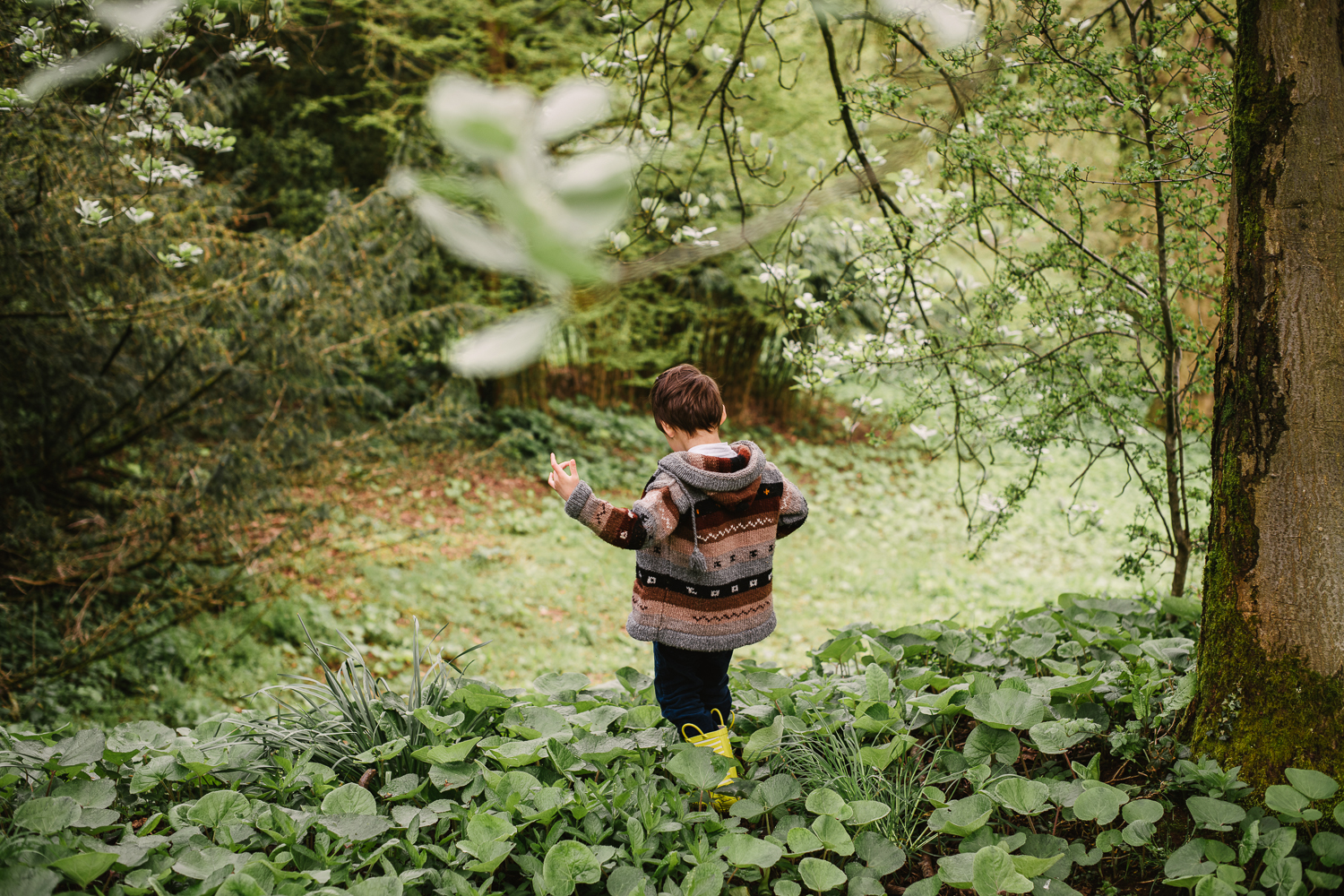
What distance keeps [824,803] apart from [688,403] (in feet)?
3.16

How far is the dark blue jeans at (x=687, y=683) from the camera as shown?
2.09m

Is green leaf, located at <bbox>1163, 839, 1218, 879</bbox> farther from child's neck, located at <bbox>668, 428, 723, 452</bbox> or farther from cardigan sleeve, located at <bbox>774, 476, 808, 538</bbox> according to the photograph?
child's neck, located at <bbox>668, 428, 723, 452</bbox>

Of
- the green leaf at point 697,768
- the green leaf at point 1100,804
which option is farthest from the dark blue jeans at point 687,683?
the green leaf at point 1100,804

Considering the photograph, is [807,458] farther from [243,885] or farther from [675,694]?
[243,885]

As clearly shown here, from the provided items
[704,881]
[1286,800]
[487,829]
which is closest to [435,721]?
[487,829]

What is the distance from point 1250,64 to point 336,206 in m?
5.19

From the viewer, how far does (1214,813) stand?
5.22ft

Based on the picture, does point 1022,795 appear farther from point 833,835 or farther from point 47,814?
point 47,814

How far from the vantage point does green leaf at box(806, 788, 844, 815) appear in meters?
1.68

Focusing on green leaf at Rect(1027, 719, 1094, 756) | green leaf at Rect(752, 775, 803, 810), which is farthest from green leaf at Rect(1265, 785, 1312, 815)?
green leaf at Rect(752, 775, 803, 810)

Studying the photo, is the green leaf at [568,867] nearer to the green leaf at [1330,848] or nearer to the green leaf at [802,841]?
the green leaf at [802,841]

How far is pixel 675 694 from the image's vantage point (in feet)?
6.94

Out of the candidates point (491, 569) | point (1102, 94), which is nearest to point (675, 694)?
point (1102, 94)

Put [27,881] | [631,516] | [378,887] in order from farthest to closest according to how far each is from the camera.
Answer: [631,516] < [378,887] < [27,881]
